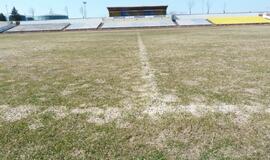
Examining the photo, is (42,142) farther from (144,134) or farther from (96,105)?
(96,105)

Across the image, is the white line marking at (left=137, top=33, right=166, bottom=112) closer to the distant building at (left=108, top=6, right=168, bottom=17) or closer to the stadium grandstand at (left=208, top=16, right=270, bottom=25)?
the stadium grandstand at (left=208, top=16, right=270, bottom=25)

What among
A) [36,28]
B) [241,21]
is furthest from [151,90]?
[241,21]

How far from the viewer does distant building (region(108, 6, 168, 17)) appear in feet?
247

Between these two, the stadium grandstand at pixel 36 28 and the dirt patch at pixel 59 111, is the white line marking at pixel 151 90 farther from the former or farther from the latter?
the stadium grandstand at pixel 36 28

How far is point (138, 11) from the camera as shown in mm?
76000

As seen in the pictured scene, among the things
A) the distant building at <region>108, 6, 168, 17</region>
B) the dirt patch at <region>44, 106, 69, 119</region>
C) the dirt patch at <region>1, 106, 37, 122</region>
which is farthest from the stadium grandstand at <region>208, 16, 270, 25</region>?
the dirt patch at <region>1, 106, 37, 122</region>

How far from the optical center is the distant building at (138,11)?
2970 inches

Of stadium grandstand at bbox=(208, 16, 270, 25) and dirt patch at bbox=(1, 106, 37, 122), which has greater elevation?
stadium grandstand at bbox=(208, 16, 270, 25)

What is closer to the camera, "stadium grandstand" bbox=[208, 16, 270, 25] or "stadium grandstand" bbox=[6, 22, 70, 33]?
"stadium grandstand" bbox=[6, 22, 70, 33]

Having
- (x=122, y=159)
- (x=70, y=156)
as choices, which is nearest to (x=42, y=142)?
(x=70, y=156)

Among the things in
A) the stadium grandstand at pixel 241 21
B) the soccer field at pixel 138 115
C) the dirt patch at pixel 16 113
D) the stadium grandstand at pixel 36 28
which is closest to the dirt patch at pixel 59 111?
the soccer field at pixel 138 115

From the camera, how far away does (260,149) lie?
14.0 feet

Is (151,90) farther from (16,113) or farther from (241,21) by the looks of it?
(241,21)

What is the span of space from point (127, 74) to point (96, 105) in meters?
3.95
